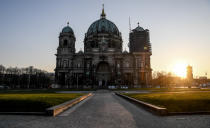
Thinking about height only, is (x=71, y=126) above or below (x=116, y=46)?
below

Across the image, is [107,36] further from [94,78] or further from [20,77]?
[20,77]

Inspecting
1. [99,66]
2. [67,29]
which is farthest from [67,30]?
[99,66]

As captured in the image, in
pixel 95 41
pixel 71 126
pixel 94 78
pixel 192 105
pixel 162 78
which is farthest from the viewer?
pixel 95 41

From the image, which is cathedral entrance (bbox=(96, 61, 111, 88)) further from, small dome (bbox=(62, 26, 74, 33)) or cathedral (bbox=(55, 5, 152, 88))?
small dome (bbox=(62, 26, 74, 33))

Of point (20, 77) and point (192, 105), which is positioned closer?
point (192, 105)

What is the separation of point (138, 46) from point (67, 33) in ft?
120

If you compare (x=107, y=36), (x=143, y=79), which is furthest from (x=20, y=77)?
(x=143, y=79)

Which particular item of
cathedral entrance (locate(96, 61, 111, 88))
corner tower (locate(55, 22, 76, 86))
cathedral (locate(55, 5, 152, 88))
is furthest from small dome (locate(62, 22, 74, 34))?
cathedral entrance (locate(96, 61, 111, 88))

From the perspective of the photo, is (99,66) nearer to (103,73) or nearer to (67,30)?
(103,73)

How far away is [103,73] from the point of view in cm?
7100

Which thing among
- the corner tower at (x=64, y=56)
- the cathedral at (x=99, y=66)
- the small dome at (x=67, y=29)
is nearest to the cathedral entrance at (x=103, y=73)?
the cathedral at (x=99, y=66)

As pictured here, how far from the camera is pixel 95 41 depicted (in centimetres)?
8050

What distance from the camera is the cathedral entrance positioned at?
230 ft

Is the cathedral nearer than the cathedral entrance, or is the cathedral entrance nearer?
the cathedral
